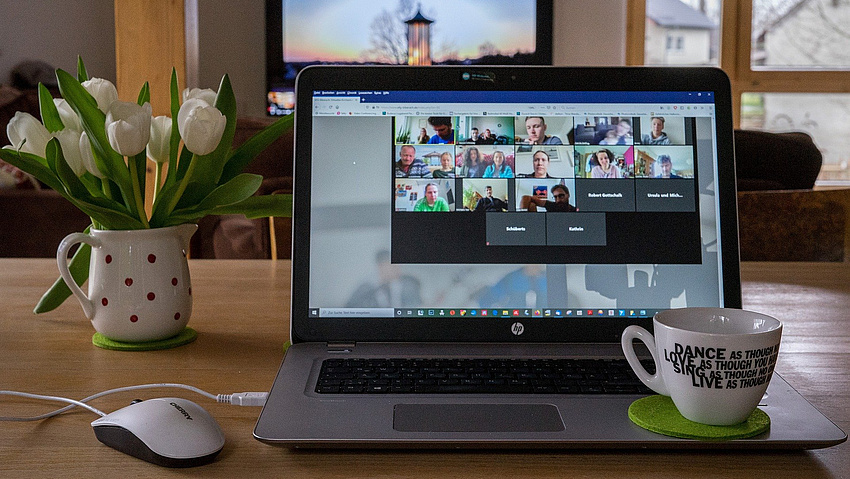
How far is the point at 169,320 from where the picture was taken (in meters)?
0.79

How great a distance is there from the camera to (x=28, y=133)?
0.77 meters

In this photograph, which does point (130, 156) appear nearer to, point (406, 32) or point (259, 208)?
point (259, 208)

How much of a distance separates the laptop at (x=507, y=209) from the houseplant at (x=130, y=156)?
3.6 inches

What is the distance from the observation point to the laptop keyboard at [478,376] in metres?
0.61

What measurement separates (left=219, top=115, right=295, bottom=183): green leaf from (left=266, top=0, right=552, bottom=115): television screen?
13.7 feet

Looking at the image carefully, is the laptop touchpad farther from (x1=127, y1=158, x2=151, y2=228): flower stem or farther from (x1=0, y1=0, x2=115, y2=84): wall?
(x1=0, y1=0, x2=115, y2=84): wall

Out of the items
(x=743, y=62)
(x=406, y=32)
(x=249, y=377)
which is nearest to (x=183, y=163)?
(x=249, y=377)

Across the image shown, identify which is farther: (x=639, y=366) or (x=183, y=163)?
(x=183, y=163)

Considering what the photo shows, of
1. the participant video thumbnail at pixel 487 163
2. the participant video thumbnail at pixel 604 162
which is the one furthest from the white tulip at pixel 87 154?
the participant video thumbnail at pixel 604 162

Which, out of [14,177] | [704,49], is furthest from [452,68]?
[704,49]

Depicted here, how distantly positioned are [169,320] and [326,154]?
241 millimetres

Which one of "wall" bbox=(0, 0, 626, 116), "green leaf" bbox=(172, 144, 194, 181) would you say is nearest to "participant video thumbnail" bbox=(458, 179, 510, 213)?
"green leaf" bbox=(172, 144, 194, 181)

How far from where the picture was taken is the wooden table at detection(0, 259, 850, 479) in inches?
19.8

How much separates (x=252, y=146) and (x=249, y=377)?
0.28 m
